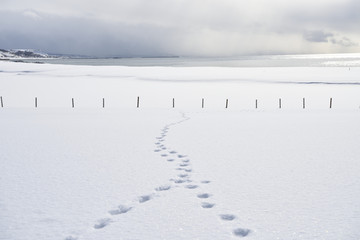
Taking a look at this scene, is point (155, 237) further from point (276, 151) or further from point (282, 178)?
point (276, 151)

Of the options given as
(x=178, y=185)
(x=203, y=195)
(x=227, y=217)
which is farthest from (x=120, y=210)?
(x=227, y=217)

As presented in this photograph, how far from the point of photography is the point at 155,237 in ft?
15.7

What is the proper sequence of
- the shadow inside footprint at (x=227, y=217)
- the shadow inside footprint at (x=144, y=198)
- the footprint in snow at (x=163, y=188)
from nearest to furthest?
the shadow inside footprint at (x=227, y=217)
the shadow inside footprint at (x=144, y=198)
the footprint in snow at (x=163, y=188)

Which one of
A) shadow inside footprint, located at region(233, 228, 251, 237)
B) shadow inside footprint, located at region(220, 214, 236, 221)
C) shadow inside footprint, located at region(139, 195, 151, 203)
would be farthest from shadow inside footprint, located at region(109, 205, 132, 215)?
shadow inside footprint, located at region(233, 228, 251, 237)

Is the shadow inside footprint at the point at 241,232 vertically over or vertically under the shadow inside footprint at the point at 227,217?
under

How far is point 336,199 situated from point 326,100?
2802 cm

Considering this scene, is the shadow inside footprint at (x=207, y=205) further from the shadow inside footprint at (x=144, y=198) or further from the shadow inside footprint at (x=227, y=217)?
the shadow inside footprint at (x=144, y=198)

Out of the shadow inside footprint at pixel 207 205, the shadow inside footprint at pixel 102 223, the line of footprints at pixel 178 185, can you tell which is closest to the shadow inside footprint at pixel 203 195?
the line of footprints at pixel 178 185

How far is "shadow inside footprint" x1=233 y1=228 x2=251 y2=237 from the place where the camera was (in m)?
4.88

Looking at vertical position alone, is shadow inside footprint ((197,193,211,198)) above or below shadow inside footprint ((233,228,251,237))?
above

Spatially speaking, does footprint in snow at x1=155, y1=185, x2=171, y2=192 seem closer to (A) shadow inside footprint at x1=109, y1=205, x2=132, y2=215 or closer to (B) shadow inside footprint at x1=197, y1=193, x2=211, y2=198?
(B) shadow inside footprint at x1=197, y1=193, x2=211, y2=198

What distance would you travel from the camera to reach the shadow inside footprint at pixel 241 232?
488cm

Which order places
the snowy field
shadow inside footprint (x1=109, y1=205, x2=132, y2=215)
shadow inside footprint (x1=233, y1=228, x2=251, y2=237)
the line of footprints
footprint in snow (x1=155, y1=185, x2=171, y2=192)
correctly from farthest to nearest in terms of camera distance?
footprint in snow (x1=155, y1=185, x2=171, y2=192) → shadow inside footprint (x1=109, y1=205, x2=132, y2=215) → the line of footprints → the snowy field → shadow inside footprint (x1=233, y1=228, x2=251, y2=237)

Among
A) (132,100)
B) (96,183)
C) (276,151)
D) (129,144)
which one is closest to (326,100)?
(132,100)
